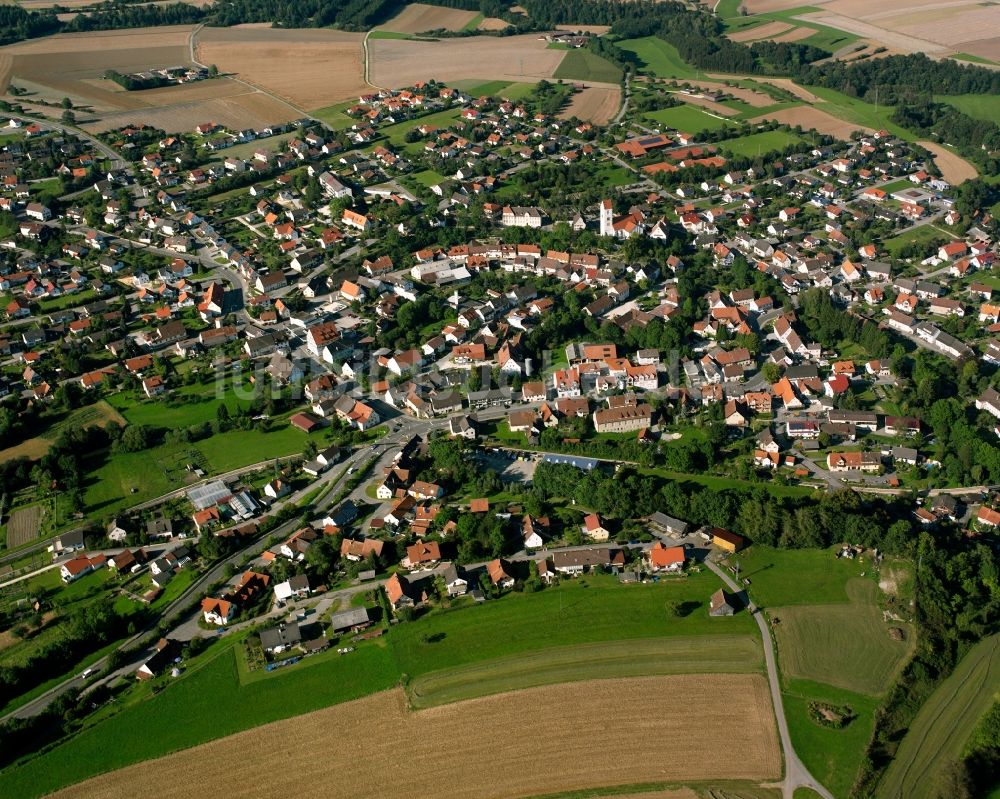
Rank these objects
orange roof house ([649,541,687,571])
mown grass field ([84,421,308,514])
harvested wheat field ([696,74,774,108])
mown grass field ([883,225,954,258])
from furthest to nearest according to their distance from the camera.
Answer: harvested wheat field ([696,74,774,108]), mown grass field ([883,225,954,258]), mown grass field ([84,421,308,514]), orange roof house ([649,541,687,571])

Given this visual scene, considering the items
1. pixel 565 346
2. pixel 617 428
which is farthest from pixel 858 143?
pixel 617 428

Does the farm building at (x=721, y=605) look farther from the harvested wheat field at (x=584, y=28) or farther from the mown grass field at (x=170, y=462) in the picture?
the harvested wheat field at (x=584, y=28)

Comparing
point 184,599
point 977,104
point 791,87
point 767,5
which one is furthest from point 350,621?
point 767,5

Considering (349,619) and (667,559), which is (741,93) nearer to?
(667,559)

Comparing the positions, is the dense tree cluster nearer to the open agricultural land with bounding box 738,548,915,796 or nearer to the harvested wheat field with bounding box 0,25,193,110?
the open agricultural land with bounding box 738,548,915,796

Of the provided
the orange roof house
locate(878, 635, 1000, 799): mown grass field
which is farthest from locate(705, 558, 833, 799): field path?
the orange roof house

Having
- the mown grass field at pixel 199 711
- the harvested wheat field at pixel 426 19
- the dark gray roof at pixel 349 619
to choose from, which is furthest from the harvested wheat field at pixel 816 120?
the mown grass field at pixel 199 711

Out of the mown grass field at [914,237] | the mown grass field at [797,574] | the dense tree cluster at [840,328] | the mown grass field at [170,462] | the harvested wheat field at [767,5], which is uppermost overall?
the harvested wheat field at [767,5]
